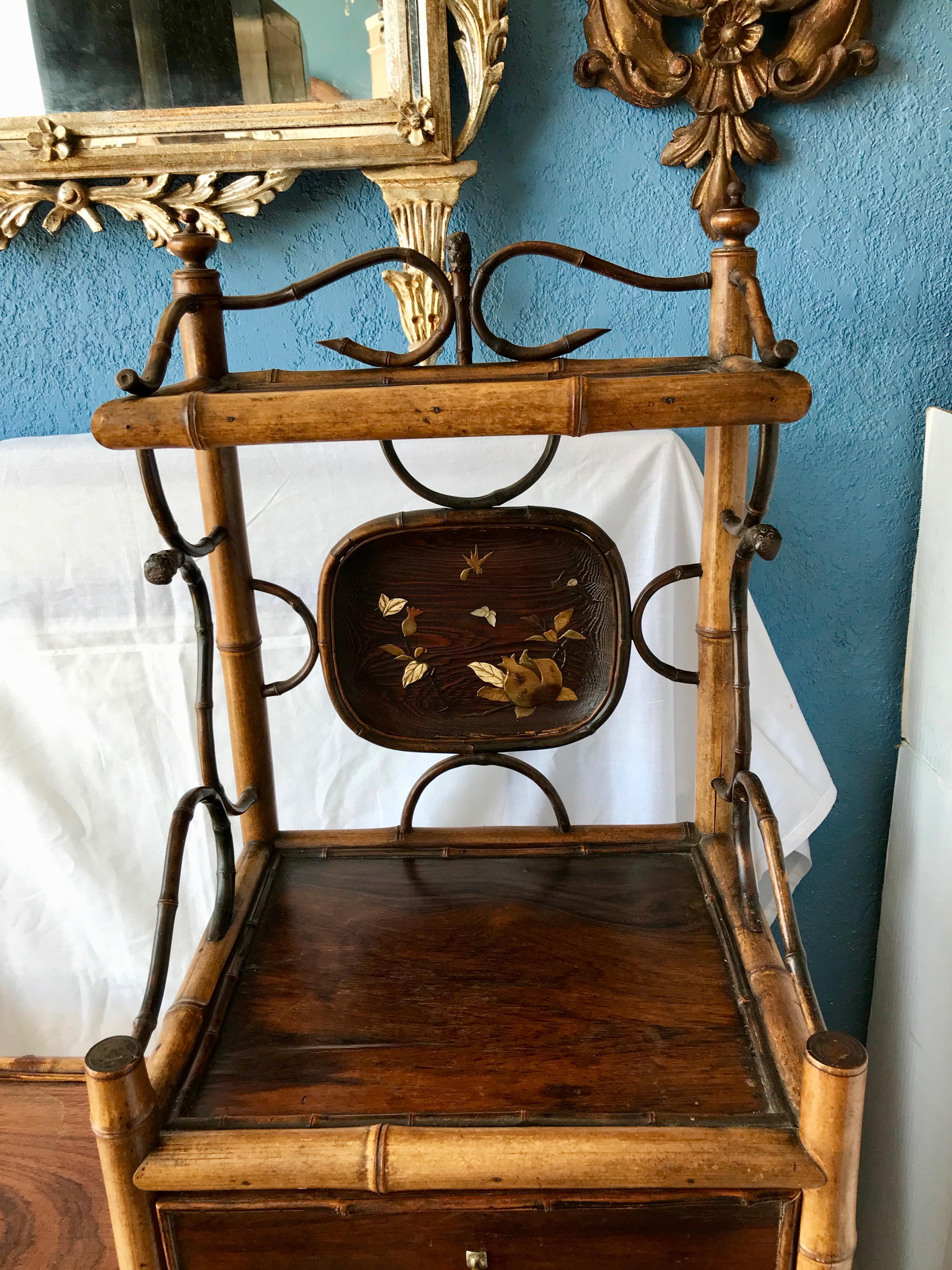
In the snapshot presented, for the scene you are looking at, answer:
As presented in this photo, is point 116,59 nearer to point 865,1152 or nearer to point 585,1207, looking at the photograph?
point 585,1207

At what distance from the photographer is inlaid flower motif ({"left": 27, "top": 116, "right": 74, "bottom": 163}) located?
1021 mm

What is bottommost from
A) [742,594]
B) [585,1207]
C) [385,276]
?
[585,1207]

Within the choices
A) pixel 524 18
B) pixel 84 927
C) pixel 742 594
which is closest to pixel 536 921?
pixel 742 594

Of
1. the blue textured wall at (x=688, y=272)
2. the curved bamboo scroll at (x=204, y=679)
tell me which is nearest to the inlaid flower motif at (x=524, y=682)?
the curved bamboo scroll at (x=204, y=679)

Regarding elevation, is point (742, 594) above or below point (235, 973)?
above

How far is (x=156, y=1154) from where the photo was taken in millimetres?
664

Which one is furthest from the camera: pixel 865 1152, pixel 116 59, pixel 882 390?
pixel 865 1152

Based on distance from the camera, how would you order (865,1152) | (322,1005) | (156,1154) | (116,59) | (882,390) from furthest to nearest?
(865,1152)
(882,390)
(116,59)
(322,1005)
(156,1154)

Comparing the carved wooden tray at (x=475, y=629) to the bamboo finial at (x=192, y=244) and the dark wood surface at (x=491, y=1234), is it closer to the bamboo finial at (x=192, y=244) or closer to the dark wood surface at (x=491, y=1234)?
the bamboo finial at (x=192, y=244)

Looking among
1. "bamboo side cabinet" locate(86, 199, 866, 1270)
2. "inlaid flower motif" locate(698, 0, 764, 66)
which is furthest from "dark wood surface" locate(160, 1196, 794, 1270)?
"inlaid flower motif" locate(698, 0, 764, 66)

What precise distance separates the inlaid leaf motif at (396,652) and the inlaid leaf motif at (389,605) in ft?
0.10

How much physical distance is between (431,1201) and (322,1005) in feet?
0.60

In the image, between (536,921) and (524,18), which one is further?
(524,18)

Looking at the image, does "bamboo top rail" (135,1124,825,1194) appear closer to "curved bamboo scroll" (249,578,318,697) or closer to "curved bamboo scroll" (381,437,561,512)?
"curved bamboo scroll" (249,578,318,697)
